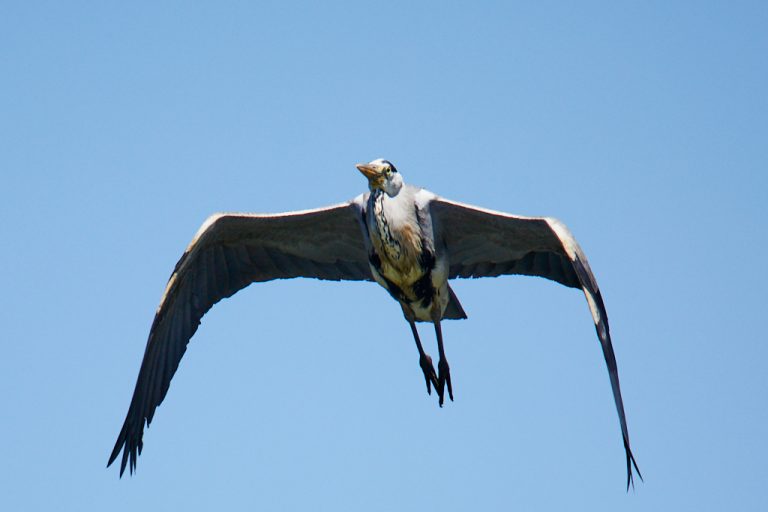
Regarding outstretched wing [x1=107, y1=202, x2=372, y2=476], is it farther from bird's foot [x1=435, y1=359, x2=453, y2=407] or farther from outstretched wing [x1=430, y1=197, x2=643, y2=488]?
bird's foot [x1=435, y1=359, x2=453, y2=407]

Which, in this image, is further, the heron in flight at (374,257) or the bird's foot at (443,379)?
the bird's foot at (443,379)

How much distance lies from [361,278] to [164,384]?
2189 millimetres

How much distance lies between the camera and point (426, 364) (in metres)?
14.0

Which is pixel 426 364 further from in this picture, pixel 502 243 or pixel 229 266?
pixel 229 266

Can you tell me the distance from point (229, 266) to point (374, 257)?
5.92 feet

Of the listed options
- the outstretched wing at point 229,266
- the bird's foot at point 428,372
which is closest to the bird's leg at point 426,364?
the bird's foot at point 428,372

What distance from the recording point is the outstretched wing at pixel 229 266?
14.0m

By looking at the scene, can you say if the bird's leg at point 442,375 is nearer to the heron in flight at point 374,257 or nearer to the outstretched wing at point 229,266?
the heron in flight at point 374,257

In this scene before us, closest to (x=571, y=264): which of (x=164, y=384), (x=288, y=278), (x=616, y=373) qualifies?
(x=616, y=373)

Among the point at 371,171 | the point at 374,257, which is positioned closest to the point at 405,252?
the point at 374,257

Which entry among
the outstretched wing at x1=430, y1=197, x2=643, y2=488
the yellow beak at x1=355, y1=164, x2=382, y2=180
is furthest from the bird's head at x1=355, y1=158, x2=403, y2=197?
the outstretched wing at x1=430, y1=197, x2=643, y2=488

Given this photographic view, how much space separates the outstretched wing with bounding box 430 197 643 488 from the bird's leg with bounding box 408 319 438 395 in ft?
2.33

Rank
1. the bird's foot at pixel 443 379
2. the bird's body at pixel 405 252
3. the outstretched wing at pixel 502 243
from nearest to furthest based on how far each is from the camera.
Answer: the bird's body at pixel 405 252 → the outstretched wing at pixel 502 243 → the bird's foot at pixel 443 379

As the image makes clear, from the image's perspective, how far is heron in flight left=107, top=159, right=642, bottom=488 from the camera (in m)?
13.4
